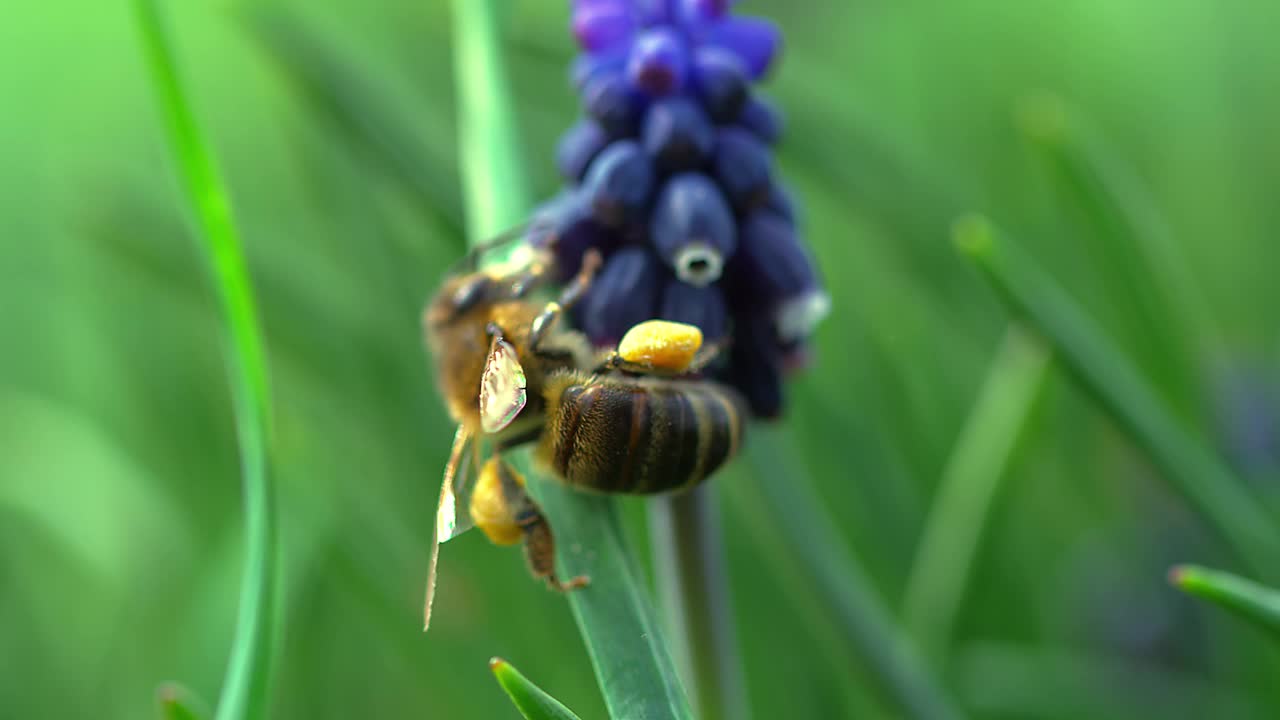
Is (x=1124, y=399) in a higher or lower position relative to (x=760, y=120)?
lower

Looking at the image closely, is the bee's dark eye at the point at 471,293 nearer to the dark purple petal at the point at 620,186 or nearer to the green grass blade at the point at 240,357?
the dark purple petal at the point at 620,186

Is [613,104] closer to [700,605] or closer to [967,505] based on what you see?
[700,605]

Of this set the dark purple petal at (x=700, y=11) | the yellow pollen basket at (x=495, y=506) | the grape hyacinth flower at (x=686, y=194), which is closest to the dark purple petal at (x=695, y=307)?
the grape hyacinth flower at (x=686, y=194)

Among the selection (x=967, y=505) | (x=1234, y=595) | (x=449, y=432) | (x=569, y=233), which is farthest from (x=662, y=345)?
(x=449, y=432)

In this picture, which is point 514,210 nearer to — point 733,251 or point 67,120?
point 733,251

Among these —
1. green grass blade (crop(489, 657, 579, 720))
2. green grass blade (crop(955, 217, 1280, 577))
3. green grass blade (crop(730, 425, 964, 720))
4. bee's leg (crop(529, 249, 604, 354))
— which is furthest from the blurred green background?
green grass blade (crop(489, 657, 579, 720))

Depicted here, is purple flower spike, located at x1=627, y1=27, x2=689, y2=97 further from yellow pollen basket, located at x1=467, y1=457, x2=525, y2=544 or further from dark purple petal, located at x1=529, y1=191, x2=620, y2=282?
yellow pollen basket, located at x1=467, y1=457, x2=525, y2=544
